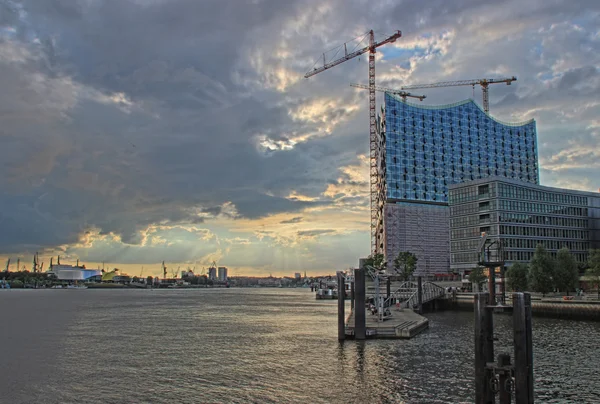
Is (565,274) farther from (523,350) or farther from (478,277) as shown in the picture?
(523,350)

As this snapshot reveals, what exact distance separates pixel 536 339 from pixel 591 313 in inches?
1192

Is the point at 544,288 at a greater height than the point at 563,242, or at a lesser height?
lesser

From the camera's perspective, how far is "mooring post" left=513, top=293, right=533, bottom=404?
2430 cm

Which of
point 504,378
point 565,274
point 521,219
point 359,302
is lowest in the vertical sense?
point 504,378

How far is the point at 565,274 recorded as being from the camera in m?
114

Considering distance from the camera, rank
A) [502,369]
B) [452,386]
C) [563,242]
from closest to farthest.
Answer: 1. [502,369]
2. [452,386]
3. [563,242]

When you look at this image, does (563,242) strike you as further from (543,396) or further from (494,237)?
(543,396)

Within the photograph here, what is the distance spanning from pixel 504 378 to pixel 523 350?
7.04ft

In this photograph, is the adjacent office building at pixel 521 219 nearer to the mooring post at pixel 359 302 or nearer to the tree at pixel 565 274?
the tree at pixel 565 274

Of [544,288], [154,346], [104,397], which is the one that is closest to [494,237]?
[544,288]

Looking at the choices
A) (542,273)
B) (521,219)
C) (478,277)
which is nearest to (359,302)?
(542,273)

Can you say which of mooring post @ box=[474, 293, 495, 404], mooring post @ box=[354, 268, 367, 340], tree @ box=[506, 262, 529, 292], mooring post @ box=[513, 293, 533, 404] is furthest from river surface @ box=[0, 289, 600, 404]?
tree @ box=[506, 262, 529, 292]

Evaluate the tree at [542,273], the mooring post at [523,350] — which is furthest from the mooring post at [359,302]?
the tree at [542,273]

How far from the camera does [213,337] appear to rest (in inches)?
2840
